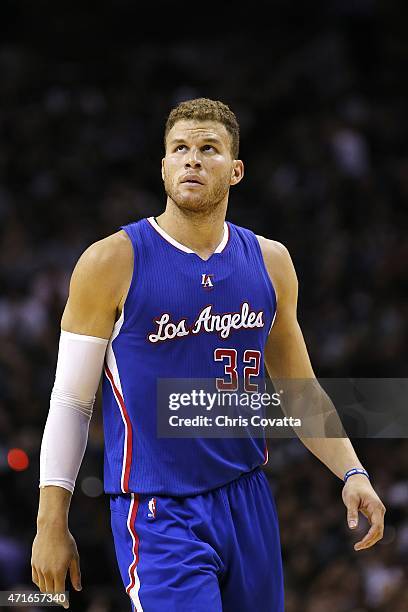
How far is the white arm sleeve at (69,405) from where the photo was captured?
3869 millimetres

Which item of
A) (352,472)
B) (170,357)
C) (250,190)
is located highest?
(250,190)

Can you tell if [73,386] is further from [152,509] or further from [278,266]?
[278,266]

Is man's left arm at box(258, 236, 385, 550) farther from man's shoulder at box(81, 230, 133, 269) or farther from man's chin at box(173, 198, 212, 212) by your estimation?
man's shoulder at box(81, 230, 133, 269)

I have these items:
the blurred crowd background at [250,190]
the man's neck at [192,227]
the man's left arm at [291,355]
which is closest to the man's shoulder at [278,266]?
the man's left arm at [291,355]

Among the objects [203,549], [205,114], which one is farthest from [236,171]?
[203,549]

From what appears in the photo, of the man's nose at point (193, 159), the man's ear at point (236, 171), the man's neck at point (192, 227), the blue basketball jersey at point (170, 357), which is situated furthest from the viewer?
the man's ear at point (236, 171)

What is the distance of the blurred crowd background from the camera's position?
7805 mm

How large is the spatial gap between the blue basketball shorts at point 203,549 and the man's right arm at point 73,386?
213 mm

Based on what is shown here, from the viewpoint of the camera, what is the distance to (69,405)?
3.93 metres

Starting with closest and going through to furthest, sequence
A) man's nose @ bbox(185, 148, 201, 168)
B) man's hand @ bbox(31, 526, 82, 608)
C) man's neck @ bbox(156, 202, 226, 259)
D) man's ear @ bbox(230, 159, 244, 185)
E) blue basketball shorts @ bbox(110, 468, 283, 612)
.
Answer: blue basketball shorts @ bbox(110, 468, 283, 612), man's hand @ bbox(31, 526, 82, 608), man's nose @ bbox(185, 148, 201, 168), man's neck @ bbox(156, 202, 226, 259), man's ear @ bbox(230, 159, 244, 185)


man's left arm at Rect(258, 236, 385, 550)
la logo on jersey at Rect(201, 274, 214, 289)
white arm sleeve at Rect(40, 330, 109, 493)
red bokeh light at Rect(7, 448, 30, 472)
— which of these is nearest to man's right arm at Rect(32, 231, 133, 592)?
white arm sleeve at Rect(40, 330, 109, 493)

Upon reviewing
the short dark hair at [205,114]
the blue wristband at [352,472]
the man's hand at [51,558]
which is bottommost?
the man's hand at [51,558]

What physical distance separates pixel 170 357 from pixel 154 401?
0.17 m

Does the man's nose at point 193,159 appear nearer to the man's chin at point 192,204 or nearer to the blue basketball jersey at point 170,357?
the man's chin at point 192,204
